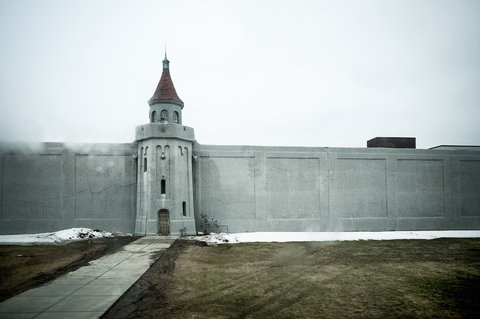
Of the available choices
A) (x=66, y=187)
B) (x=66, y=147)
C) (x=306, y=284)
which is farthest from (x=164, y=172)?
(x=306, y=284)

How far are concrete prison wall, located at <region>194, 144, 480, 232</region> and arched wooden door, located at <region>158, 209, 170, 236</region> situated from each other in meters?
2.84

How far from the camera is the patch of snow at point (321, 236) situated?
75.4 feet

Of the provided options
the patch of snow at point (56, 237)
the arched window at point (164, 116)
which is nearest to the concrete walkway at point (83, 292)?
the patch of snow at point (56, 237)

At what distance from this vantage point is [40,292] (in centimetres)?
1000

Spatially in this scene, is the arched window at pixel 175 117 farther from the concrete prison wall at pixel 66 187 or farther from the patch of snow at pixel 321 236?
the patch of snow at pixel 321 236

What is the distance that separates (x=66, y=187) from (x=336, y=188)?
2159 centimetres

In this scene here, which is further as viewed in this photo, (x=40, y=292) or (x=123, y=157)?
(x=123, y=157)

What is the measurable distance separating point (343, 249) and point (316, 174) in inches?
370

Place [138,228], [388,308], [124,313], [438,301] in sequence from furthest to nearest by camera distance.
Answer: [138,228], [438,301], [388,308], [124,313]

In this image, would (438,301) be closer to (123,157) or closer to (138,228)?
(138,228)

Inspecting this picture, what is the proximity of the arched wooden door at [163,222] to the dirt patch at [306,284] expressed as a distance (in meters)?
5.06

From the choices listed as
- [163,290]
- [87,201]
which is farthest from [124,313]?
[87,201]

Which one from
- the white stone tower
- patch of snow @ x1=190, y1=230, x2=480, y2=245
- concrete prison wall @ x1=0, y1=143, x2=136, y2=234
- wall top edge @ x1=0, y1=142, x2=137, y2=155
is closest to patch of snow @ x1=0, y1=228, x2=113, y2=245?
concrete prison wall @ x1=0, y1=143, x2=136, y2=234

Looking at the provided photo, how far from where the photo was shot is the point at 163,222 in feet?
77.5
